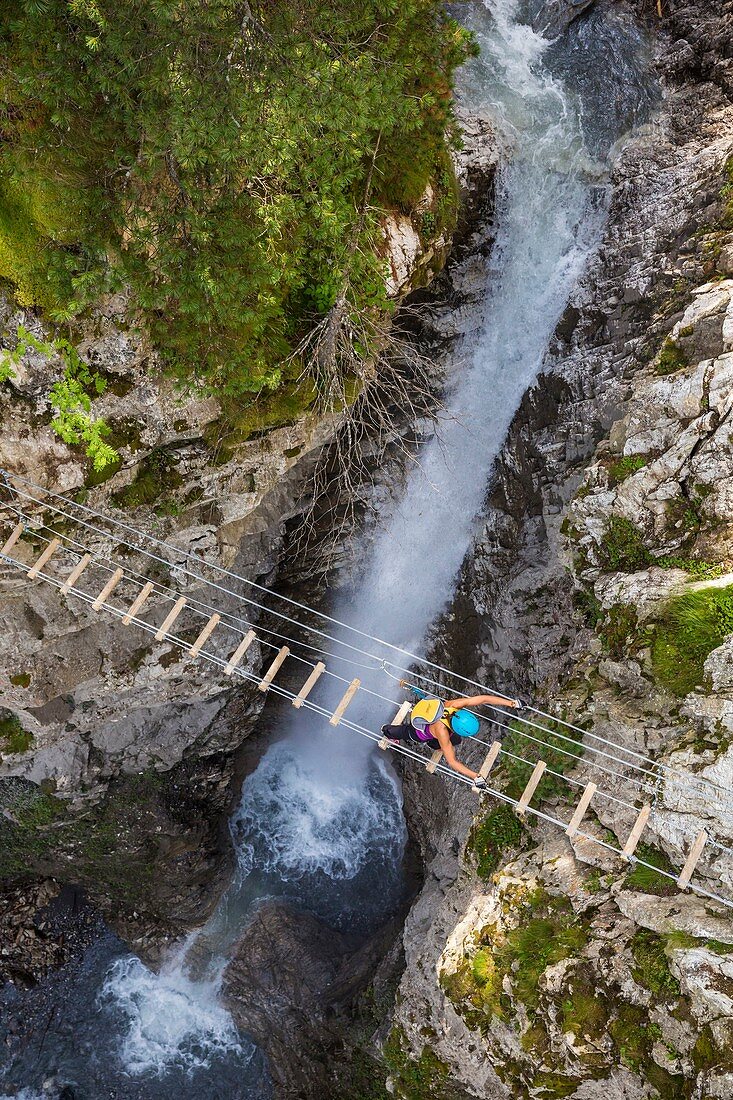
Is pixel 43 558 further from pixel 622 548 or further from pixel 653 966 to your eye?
pixel 653 966

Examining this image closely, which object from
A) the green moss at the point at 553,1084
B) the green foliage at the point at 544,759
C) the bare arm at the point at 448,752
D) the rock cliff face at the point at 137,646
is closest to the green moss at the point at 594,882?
the green foliage at the point at 544,759

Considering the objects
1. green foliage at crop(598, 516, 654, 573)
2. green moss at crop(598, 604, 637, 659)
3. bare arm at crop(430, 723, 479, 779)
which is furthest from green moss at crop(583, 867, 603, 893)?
green foliage at crop(598, 516, 654, 573)

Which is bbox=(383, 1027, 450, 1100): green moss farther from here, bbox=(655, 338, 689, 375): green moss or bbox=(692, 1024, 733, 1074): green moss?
bbox=(655, 338, 689, 375): green moss

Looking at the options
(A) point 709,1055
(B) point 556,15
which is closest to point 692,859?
(A) point 709,1055

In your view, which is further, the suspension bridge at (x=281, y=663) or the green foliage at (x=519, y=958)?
the green foliage at (x=519, y=958)

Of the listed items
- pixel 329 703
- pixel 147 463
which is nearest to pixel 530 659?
pixel 329 703

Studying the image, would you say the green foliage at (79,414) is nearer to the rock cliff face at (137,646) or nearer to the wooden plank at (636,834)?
the rock cliff face at (137,646)

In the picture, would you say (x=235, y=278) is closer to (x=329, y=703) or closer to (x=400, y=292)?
(x=400, y=292)
